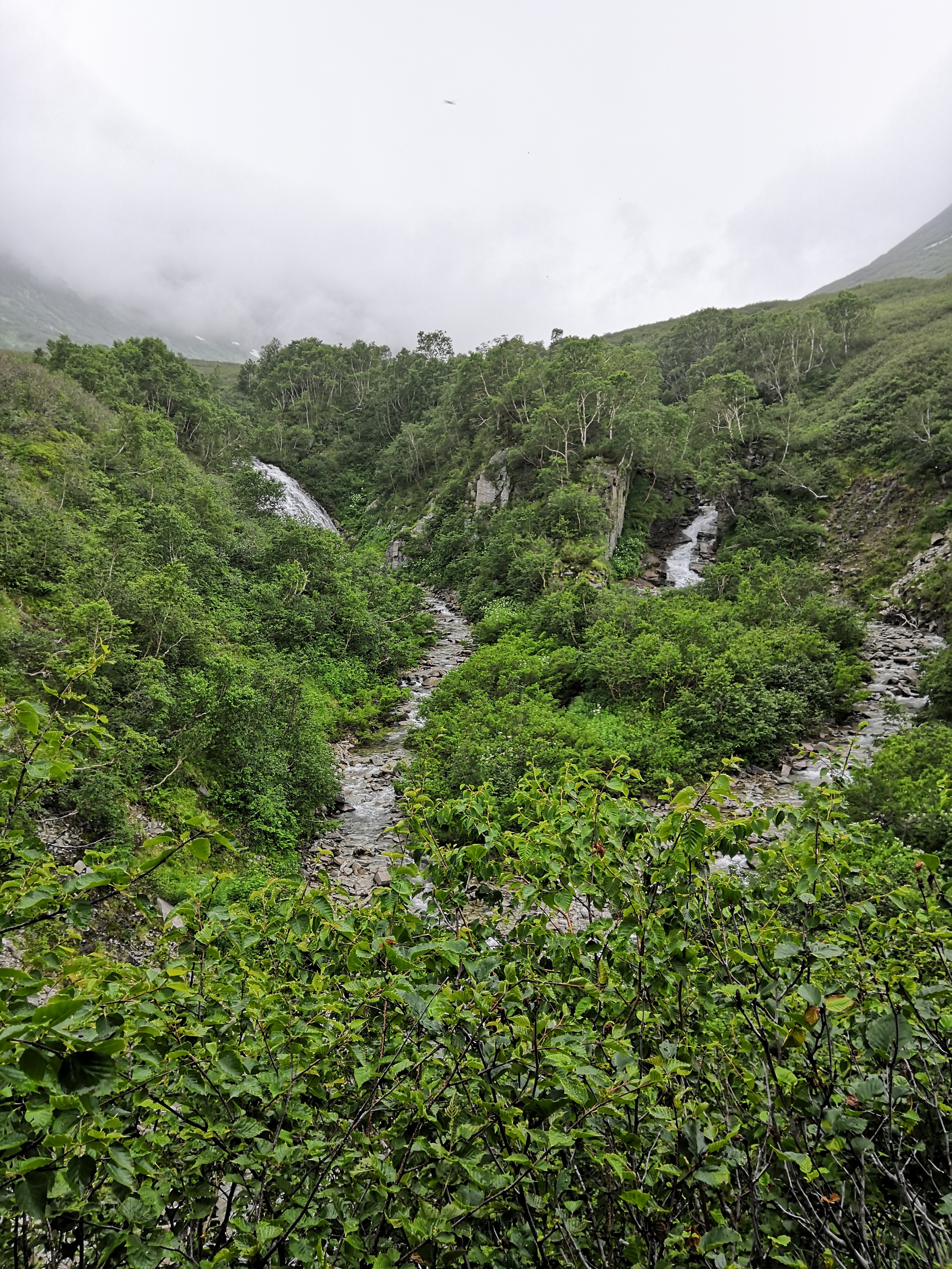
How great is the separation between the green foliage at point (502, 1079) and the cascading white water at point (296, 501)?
40.8 metres

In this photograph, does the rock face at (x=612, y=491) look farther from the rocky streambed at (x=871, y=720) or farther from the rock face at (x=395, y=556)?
the rock face at (x=395, y=556)

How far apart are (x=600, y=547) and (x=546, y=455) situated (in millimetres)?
10828

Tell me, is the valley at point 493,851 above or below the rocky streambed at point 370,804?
above

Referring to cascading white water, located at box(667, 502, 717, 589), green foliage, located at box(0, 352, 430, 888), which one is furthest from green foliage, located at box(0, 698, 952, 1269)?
cascading white water, located at box(667, 502, 717, 589)

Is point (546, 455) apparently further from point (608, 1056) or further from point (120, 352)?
→ point (608, 1056)

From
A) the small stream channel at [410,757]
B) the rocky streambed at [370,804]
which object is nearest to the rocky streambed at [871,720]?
the small stream channel at [410,757]

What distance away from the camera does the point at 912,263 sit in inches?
5797

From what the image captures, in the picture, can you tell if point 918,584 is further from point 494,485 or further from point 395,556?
point 395,556

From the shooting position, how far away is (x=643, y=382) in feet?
128

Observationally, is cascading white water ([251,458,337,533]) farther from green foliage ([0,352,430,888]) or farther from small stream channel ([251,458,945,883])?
small stream channel ([251,458,945,883])

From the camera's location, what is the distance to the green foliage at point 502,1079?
177 centimetres

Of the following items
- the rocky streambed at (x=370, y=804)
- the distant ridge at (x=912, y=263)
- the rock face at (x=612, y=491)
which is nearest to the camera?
the rocky streambed at (x=370, y=804)

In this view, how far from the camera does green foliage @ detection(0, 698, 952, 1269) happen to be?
5.81 feet

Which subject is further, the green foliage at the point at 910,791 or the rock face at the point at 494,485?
the rock face at the point at 494,485
